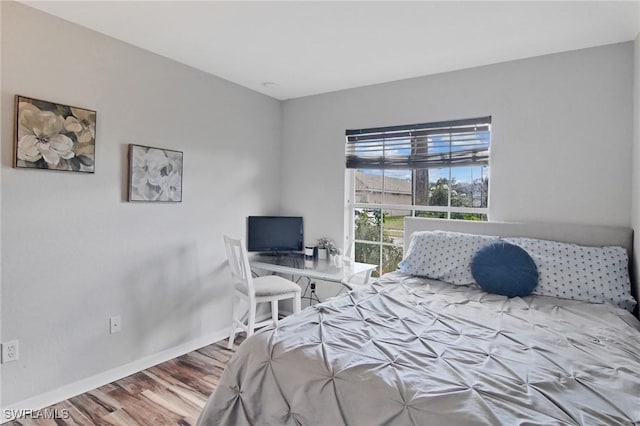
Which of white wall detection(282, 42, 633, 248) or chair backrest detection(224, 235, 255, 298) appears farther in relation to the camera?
chair backrest detection(224, 235, 255, 298)

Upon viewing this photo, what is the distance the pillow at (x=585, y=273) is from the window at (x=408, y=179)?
2.46 feet

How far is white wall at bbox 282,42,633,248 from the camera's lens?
2441mm

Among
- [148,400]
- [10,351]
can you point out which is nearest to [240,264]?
[148,400]

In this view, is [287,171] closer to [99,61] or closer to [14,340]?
[99,61]

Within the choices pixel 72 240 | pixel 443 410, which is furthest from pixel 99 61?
pixel 443 410

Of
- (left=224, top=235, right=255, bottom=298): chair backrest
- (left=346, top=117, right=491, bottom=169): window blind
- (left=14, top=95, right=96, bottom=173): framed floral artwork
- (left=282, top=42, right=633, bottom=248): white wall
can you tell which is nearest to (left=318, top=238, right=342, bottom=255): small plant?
(left=346, top=117, right=491, bottom=169): window blind

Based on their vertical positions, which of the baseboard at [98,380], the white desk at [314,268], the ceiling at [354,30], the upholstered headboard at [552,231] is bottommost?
the baseboard at [98,380]

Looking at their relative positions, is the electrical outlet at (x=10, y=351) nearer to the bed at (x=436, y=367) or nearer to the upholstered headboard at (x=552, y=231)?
the bed at (x=436, y=367)

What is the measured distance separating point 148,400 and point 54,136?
177 cm

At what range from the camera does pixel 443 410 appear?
41.3 inches

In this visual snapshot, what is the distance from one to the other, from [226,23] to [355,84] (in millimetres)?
1508

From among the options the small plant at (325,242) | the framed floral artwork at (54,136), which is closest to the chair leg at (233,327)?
the small plant at (325,242)

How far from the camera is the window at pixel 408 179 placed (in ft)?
9.95

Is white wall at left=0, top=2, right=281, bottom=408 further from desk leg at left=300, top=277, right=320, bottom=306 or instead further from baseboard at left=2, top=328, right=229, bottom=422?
desk leg at left=300, top=277, right=320, bottom=306
